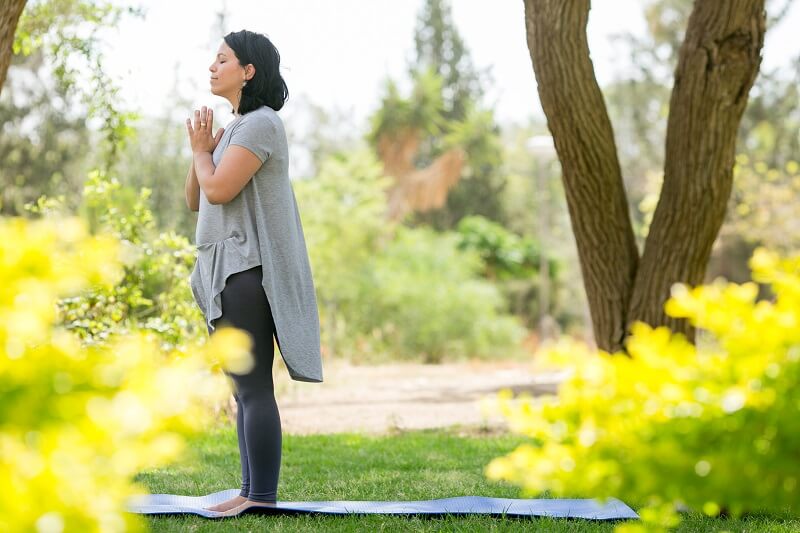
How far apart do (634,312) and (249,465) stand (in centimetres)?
160

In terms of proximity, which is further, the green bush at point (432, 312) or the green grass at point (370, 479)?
the green bush at point (432, 312)

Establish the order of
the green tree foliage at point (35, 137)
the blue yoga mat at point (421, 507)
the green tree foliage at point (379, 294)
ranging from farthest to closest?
1. the green tree foliage at point (35, 137)
2. the green tree foliage at point (379, 294)
3. the blue yoga mat at point (421, 507)

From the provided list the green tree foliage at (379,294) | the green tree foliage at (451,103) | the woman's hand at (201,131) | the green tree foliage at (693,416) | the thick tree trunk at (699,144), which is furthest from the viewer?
the green tree foliage at (451,103)

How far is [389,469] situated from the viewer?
14.4 feet

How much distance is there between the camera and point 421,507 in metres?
3.30

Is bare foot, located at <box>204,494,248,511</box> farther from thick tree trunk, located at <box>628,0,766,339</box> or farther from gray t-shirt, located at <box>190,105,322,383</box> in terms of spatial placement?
thick tree trunk, located at <box>628,0,766,339</box>

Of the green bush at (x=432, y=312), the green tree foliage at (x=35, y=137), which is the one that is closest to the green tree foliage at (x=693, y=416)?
the green bush at (x=432, y=312)

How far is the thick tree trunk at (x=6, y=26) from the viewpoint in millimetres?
2893

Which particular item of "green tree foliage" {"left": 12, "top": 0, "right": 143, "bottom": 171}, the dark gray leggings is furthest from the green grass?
"green tree foliage" {"left": 12, "top": 0, "right": 143, "bottom": 171}

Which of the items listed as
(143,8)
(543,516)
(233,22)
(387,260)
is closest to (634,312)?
(543,516)

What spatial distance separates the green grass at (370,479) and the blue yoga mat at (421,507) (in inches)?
1.8

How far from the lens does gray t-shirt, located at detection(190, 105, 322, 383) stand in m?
2.95

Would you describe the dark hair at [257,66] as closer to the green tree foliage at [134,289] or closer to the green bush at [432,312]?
the green tree foliage at [134,289]

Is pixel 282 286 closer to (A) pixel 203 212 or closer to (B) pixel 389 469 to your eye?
(A) pixel 203 212
